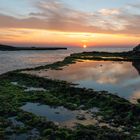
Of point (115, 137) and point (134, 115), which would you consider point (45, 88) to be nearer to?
point (134, 115)

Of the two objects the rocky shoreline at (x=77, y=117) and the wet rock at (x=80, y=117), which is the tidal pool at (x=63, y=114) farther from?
the rocky shoreline at (x=77, y=117)

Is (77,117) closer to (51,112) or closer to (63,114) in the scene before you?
(63,114)

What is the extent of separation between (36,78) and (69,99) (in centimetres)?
1429

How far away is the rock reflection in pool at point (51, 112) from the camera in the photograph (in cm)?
2191

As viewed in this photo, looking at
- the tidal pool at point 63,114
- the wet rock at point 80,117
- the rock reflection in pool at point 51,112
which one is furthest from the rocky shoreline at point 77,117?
the rock reflection in pool at point 51,112

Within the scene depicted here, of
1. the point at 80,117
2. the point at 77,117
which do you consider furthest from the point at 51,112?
the point at 80,117

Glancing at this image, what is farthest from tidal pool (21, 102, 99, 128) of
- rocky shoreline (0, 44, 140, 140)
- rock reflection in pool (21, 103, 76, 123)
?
rocky shoreline (0, 44, 140, 140)

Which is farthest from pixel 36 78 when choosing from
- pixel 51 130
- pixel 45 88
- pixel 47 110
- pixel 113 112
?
pixel 51 130

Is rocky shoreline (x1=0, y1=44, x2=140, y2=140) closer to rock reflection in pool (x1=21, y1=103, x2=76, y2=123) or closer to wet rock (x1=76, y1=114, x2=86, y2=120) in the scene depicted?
wet rock (x1=76, y1=114, x2=86, y2=120)

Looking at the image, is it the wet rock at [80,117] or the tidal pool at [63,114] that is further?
the wet rock at [80,117]

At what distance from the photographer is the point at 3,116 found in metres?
21.9

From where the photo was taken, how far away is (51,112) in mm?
23594

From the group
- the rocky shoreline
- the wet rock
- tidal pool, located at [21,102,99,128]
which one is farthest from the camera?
the wet rock

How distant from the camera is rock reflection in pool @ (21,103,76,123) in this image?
862 inches
